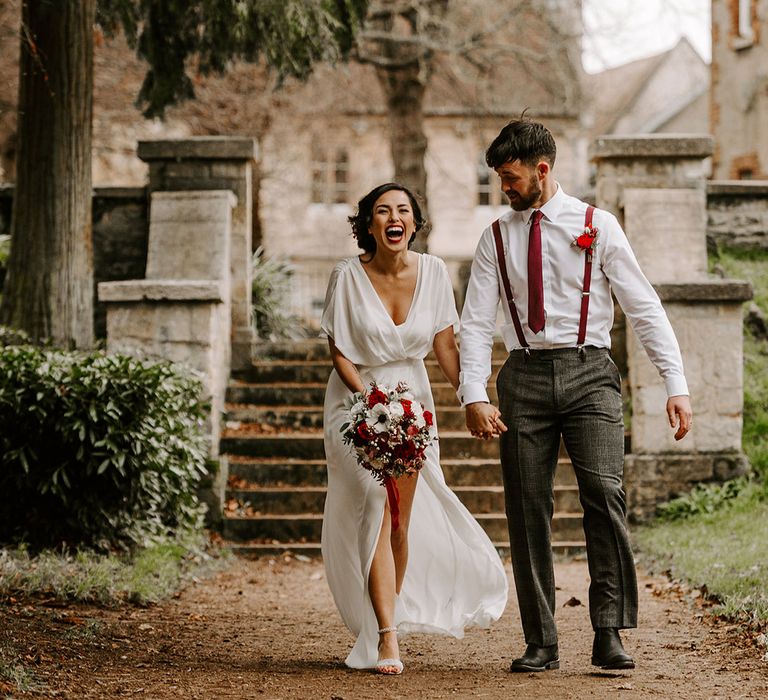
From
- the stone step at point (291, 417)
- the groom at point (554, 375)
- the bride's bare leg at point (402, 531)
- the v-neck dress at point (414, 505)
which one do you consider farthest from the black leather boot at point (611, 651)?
the stone step at point (291, 417)

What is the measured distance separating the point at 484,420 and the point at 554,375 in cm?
36

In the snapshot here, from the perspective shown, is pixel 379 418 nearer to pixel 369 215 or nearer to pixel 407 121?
pixel 369 215

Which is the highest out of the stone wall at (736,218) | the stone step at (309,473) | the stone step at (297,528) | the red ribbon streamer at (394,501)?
the stone wall at (736,218)

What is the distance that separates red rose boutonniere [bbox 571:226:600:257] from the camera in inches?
192

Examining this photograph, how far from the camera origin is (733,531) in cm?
783

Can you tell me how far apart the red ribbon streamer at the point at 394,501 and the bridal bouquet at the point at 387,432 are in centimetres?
6

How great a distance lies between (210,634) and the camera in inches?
236

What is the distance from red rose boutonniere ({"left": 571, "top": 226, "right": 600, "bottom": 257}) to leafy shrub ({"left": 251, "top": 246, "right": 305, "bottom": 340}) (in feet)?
23.3

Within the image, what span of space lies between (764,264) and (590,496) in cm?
734

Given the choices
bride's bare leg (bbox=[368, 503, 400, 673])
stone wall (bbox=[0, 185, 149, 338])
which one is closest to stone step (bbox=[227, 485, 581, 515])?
stone wall (bbox=[0, 185, 149, 338])

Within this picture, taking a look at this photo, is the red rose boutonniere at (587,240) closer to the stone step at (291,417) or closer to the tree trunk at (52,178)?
the stone step at (291,417)

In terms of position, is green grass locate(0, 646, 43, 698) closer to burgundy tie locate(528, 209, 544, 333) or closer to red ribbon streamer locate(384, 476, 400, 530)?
red ribbon streamer locate(384, 476, 400, 530)

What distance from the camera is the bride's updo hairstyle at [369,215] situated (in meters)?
5.38

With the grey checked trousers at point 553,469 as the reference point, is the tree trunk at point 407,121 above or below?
above
